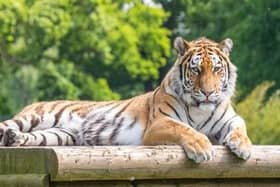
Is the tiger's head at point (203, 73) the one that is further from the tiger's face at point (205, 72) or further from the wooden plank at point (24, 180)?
the wooden plank at point (24, 180)

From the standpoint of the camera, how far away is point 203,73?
270 inches

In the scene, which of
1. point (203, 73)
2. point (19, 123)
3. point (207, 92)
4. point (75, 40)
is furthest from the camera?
point (75, 40)

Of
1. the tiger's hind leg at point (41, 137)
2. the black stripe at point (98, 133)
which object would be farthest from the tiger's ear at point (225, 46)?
the tiger's hind leg at point (41, 137)

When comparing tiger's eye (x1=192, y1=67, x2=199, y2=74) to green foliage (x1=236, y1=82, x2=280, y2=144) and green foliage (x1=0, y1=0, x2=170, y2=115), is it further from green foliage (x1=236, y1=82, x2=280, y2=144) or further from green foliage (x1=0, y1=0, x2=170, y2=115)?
green foliage (x1=0, y1=0, x2=170, y2=115)

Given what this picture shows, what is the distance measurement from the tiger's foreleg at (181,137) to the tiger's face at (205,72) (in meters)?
0.23

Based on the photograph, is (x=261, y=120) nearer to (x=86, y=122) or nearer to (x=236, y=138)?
(x=86, y=122)

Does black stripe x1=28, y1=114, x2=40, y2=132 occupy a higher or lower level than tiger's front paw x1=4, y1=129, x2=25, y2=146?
lower

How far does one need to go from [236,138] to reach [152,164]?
82 cm

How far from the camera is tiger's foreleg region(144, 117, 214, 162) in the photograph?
6068 mm

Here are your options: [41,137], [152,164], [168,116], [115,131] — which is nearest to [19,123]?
[41,137]

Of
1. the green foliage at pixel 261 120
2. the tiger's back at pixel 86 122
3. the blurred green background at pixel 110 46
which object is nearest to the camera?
the tiger's back at pixel 86 122

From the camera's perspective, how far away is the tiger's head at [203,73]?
22.2 feet

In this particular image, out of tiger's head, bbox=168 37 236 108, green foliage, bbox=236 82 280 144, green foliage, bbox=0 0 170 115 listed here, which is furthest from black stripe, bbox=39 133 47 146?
green foliage, bbox=0 0 170 115

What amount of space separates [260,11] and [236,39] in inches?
38.2
